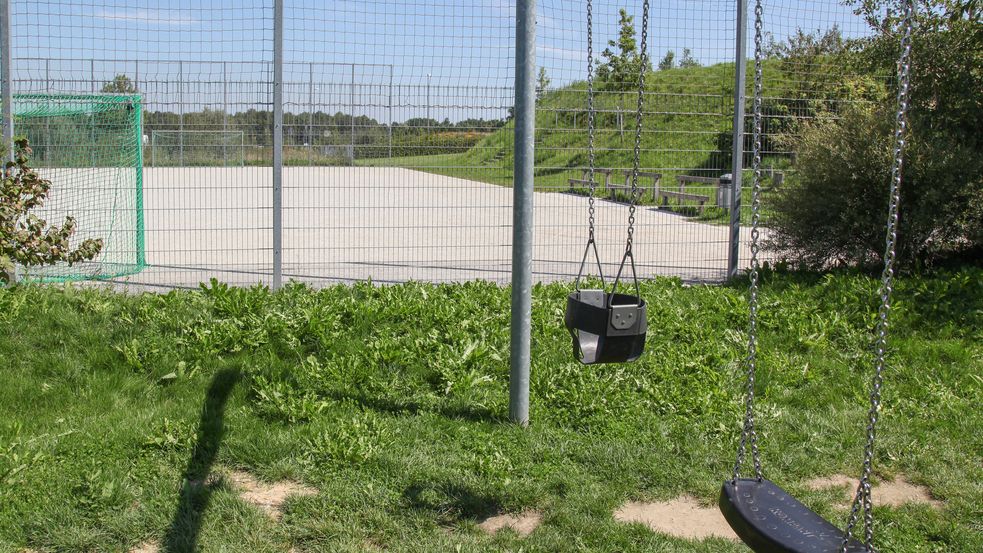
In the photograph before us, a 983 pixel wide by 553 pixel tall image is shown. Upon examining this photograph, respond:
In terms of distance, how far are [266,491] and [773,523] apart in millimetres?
2456

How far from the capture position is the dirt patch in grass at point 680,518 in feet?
13.5

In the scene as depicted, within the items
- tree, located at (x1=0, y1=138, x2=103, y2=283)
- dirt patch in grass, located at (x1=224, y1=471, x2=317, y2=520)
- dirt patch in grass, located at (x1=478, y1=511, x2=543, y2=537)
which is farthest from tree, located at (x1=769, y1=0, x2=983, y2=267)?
tree, located at (x1=0, y1=138, x2=103, y2=283)

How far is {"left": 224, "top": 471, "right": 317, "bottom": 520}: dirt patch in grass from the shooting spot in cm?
420

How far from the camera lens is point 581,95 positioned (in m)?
9.43

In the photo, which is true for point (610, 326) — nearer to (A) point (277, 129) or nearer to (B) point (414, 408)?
(B) point (414, 408)

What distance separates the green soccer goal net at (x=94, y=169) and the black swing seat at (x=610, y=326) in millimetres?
5574

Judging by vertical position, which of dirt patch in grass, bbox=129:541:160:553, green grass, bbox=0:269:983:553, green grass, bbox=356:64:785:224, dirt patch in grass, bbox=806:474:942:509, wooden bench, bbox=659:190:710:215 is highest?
green grass, bbox=356:64:785:224

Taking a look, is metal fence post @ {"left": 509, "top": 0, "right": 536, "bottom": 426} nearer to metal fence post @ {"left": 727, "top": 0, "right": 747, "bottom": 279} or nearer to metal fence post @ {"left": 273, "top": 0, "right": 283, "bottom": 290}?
metal fence post @ {"left": 273, "top": 0, "right": 283, "bottom": 290}

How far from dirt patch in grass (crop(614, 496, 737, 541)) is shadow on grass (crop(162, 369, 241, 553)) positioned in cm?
194

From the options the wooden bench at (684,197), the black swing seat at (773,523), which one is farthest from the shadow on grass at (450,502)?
the wooden bench at (684,197)

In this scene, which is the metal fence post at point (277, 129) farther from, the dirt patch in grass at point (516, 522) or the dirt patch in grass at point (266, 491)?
the dirt patch in grass at point (516, 522)

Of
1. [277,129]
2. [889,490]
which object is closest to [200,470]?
[889,490]

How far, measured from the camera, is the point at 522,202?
4.93 metres

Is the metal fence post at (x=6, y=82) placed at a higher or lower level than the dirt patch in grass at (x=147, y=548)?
higher
